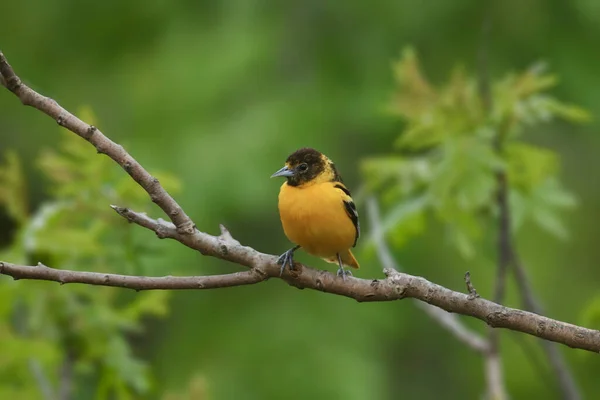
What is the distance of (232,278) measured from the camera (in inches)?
125

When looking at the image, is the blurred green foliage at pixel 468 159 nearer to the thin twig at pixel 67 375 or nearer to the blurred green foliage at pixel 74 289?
the blurred green foliage at pixel 74 289

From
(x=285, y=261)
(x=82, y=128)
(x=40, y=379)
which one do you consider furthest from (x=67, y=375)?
(x=82, y=128)

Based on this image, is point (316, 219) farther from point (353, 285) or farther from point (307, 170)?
point (353, 285)

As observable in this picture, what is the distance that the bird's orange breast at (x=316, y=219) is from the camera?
411 centimetres

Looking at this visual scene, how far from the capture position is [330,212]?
4.17 meters

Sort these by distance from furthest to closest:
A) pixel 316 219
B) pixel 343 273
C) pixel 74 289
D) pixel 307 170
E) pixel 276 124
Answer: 1. pixel 276 124
2. pixel 74 289
3. pixel 307 170
4. pixel 316 219
5. pixel 343 273

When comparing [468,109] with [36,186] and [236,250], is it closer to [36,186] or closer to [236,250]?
[236,250]

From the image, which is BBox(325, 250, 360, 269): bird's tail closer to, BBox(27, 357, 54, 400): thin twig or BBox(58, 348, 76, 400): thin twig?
BBox(58, 348, 76, 400): thin twig

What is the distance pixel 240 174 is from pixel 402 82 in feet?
9.42

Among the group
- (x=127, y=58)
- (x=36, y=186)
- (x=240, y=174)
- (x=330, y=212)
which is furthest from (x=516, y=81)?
(x=36, y=186)

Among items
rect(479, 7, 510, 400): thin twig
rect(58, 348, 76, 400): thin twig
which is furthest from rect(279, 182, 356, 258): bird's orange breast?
rect(58, 348, 76, 400): thin twig

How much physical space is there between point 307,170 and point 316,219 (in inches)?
12.6

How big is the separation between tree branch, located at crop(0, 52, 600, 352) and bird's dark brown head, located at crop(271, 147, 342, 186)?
1.00 meters

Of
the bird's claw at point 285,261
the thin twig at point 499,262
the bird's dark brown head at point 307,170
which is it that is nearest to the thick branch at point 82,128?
the bird's claw at point 285,261
